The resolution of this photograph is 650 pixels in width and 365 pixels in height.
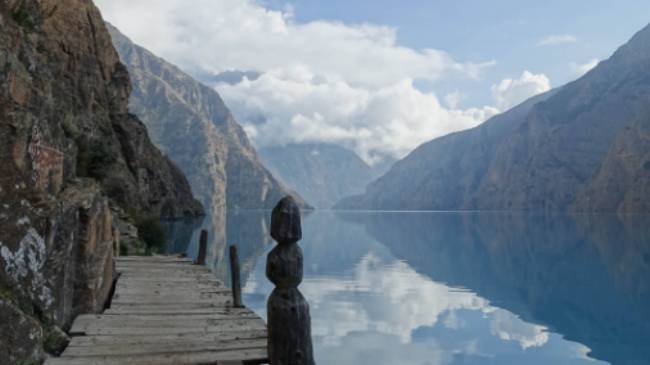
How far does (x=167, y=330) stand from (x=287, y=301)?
12.6 ft

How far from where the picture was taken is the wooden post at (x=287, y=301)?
242 inches

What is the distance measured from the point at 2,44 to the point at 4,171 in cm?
263

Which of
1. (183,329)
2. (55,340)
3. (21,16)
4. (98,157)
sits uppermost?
(21,16)

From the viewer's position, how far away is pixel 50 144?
9148mm

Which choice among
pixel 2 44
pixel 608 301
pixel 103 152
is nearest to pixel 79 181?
pixel 2 44

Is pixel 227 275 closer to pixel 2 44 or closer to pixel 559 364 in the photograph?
pixel 559 364

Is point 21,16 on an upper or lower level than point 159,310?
upper

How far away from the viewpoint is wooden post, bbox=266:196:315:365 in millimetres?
6152

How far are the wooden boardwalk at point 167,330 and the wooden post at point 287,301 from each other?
4.98 ft

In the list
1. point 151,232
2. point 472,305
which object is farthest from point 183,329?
point 151,232

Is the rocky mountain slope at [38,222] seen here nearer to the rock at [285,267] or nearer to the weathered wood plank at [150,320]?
the weathered wood plank at [150,320]

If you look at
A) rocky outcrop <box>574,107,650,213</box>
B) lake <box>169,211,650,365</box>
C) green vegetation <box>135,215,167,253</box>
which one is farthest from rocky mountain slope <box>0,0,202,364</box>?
rocky outcrop <box>574,107,650,213</box>

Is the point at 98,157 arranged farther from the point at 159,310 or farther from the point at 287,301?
the point at 287,301

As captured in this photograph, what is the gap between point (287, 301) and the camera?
20.3ft
